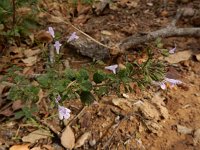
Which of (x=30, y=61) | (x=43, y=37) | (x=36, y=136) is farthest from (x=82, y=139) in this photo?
(x=43, y=37)

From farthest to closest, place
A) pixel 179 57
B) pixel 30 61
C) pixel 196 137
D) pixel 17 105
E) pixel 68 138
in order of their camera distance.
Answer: pixel 30 61 < pixel 179 57 < pixel 17 105 < pixel 68 138 < pixel 196 137

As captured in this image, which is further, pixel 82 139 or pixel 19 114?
pixel 19 114

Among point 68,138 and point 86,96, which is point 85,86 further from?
point 68,138

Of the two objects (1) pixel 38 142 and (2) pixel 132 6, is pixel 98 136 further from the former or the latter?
(2) pixel 132 6

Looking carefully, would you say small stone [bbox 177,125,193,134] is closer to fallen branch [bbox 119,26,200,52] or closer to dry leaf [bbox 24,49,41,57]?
fallen branch [bbox 119,26,200,52]

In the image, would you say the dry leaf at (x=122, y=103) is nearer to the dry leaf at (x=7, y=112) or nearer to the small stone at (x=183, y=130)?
the small stone at (x=183, y=130)
